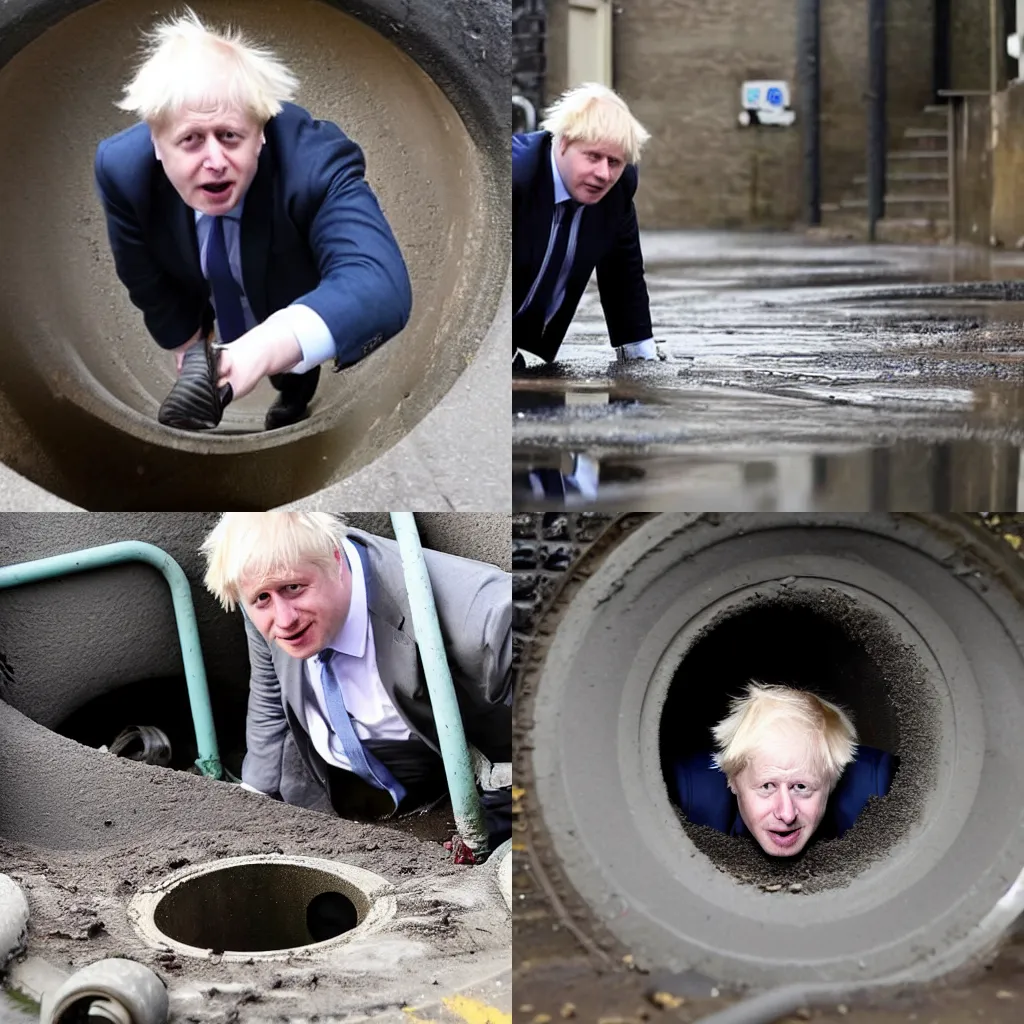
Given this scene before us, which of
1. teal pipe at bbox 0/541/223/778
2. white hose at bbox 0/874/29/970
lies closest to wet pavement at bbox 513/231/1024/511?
teal pipe at bbox 0/541/223/778

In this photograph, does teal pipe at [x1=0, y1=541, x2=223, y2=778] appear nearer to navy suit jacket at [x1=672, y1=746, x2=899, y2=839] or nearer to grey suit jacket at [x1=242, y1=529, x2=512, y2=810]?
grey suit jacket at [x1=242, y1=529, x2=512, y2=810]

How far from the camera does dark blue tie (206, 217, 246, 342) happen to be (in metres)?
2.24

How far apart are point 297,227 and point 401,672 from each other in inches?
31.6

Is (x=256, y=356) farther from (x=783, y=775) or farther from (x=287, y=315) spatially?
(x=783, y=775)

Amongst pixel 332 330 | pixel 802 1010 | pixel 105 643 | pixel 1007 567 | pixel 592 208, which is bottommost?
pixel 802 1010

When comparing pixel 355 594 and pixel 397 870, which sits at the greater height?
pixel 355 594

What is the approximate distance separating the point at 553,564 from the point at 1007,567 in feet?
2.37

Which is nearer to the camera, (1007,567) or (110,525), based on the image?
(1007,567)

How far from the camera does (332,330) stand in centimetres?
217

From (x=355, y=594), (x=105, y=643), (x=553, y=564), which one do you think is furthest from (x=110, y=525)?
Result: (x=553, y=564)

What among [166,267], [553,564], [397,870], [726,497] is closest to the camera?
[726,497]

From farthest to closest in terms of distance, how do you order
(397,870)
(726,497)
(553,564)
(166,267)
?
(397,870) < (166,267) < (553,564) < (726,497)

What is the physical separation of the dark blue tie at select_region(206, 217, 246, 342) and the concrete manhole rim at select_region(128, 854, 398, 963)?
996 millimetres

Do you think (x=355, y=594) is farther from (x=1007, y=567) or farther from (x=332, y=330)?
(x=1007, y=567)
